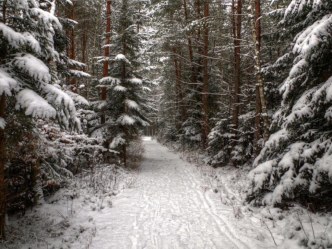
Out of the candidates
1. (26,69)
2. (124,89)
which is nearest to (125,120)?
(124,89)

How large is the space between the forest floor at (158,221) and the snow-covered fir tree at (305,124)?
0.79m

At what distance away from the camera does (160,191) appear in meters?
11.1

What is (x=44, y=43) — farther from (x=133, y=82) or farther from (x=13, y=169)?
(x=133, y=82)

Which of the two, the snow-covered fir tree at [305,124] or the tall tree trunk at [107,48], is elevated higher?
the tall tree trunk at [107,48]

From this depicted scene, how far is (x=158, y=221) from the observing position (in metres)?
7.64

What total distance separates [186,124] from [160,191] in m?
12.0

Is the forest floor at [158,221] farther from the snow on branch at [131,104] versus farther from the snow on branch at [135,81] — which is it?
the snow on branch at [135,81]

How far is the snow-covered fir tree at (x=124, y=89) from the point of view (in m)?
14.9

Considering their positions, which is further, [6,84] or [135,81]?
[135,81]

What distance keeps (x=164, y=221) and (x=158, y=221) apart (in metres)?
0.17

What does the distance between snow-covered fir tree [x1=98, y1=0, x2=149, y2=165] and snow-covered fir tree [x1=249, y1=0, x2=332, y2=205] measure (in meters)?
8.82

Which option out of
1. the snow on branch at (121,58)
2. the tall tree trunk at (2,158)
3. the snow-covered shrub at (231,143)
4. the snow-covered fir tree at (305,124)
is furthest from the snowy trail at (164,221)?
the snow on branch at (121,58)

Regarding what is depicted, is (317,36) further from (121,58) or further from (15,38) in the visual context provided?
(121,58)

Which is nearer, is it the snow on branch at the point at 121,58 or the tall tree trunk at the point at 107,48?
the snow on branch at the point at 121,58
